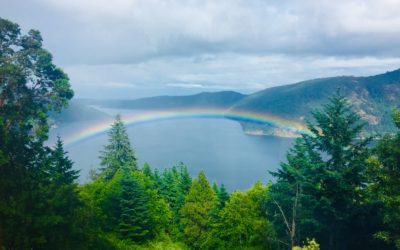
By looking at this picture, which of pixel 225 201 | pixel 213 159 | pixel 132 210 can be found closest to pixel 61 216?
pixel 132 210

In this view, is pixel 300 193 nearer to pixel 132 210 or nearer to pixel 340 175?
pixel 340 175

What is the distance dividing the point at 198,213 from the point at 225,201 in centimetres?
408

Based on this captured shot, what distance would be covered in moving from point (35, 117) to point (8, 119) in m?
1.88

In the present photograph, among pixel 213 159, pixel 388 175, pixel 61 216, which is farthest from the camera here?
pixel 213 159

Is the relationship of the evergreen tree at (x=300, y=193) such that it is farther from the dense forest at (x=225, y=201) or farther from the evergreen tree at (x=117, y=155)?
the evergreen tree at (x=117, y=155)

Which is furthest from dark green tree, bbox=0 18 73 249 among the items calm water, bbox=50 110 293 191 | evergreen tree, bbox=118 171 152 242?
calm water, bbox=50 110 293 191

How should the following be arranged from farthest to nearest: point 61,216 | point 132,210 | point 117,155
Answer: point 117,155 < point 132,210 < point 61,216

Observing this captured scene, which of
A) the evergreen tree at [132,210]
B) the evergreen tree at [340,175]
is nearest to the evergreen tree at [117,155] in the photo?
the evergreen tree at [132,210]

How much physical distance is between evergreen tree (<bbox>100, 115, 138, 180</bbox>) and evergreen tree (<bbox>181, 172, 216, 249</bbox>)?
44.2 ft

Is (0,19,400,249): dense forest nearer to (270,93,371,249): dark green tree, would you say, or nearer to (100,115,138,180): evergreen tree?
(270,93,371,249): dark green tree

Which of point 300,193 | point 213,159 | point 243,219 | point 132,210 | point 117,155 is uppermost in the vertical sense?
point 300,193

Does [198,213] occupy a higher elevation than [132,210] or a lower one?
lower

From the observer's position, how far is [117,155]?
1965 inches

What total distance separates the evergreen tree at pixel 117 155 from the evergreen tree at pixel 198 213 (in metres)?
13.5
